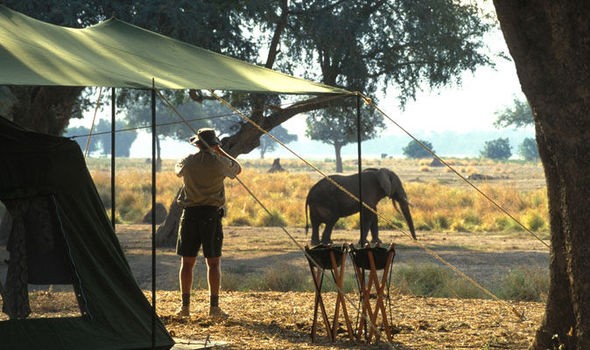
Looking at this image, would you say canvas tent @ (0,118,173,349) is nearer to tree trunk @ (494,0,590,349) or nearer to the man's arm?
the man's arm

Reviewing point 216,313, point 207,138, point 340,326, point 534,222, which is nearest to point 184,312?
point 216,313

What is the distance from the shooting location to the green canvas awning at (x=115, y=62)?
27.1 ft

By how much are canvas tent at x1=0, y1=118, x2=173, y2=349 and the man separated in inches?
55.7

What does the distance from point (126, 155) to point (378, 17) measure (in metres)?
143

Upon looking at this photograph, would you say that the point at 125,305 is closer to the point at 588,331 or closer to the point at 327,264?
the point at 327,264

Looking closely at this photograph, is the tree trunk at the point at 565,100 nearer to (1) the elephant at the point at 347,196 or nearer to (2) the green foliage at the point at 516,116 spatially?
(1) the elephant at the point at 347,196

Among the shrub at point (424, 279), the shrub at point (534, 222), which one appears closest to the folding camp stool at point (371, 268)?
the shrub at point (424, 279)

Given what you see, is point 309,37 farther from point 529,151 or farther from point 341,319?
point 529,151

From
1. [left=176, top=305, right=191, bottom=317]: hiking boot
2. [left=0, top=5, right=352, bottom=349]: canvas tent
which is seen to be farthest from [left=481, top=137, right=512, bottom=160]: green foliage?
[left=0, top=5, right=352, bottom=349]: canvas tent

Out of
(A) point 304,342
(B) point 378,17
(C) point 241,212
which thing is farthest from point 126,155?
(A) point 304,342

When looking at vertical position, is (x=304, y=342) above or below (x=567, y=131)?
below

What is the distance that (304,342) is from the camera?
9.40 meters

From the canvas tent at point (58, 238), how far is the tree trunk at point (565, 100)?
9.92 feet

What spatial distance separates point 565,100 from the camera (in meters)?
7.41
